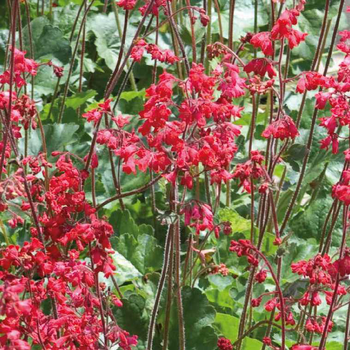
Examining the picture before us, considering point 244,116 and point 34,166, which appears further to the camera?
point 244,116

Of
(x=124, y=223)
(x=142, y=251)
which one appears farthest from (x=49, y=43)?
(x=142, y=251)

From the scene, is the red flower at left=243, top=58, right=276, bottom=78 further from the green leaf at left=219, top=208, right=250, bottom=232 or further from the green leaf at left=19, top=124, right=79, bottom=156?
the green leaf at left=19, top=124, right=79, bottom=156

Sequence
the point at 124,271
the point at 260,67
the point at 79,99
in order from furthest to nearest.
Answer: the point at 79,99, the point at 124,271, the point at 260,67

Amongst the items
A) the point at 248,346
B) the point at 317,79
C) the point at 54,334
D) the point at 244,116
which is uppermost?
the point at 317,79

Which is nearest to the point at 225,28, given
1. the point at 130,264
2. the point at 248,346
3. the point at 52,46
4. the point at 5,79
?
the point at 52,46

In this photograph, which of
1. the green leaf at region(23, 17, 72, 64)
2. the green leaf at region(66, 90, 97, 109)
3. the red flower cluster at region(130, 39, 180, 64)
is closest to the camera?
the red flower cluster at region(130, 39, 180, 64)

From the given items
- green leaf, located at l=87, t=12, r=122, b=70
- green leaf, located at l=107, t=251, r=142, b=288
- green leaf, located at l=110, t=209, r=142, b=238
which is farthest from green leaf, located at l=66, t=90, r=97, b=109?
green leaf, located at l=107, t=251, r=142, b=288

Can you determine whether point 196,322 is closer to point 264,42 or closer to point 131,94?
point 264,42

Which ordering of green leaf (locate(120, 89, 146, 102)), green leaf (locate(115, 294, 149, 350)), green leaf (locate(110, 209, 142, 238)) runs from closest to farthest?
green leaf (locate(115, 294, 149, 350))
green leaf (locate(110, 209, 142, 238))
green leaf (locate(120, 89, 146, 102))

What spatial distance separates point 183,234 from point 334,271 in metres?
1.44

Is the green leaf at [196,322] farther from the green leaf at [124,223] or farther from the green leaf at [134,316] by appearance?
the green leaf at [124,223]

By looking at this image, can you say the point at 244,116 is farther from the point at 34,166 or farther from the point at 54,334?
the point at 54,334

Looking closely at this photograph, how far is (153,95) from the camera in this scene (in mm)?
1737

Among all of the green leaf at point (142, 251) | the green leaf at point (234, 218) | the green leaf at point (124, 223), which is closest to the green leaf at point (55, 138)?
the green leaf at point (124, 223)
